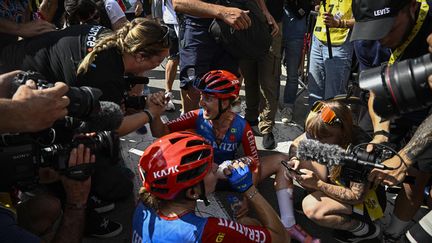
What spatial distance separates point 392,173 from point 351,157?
328mm

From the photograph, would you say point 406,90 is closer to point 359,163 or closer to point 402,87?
point 402,87

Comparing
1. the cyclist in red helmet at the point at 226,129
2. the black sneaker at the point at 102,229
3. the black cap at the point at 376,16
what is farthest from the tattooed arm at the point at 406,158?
the black sneaker at the point at 102,229

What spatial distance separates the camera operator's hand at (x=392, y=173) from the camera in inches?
106

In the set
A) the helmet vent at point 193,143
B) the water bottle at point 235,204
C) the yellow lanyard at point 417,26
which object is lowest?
the water bottle at point 235,204

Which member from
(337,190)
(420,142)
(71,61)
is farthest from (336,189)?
(71,61)

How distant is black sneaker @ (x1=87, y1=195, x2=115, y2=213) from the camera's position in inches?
147

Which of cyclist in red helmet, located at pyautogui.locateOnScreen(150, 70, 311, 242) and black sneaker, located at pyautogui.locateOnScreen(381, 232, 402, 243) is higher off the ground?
cyclist in red helmet, located at pyautogui.locateOnScreen(150, 70, 311, 242)

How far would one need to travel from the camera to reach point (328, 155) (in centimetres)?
269

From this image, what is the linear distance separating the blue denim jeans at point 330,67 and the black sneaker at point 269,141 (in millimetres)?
817

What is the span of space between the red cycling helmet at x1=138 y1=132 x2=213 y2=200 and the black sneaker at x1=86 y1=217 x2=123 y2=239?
1.31 m

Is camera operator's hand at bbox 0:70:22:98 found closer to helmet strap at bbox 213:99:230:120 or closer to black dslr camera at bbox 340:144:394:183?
helmet strap at bbox 213:99:230:120

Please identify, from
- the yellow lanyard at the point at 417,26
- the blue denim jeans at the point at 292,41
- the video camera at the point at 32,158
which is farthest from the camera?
the blue denim jeans at the point at 292,41

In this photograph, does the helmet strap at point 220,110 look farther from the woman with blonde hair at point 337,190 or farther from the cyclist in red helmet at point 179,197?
the cyclist in red helmet at point 179,197

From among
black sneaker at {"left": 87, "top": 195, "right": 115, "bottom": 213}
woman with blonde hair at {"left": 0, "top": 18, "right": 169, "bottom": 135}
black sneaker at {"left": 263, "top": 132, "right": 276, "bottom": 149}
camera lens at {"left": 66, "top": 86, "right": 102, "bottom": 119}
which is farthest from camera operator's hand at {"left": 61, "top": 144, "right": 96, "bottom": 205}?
black sneaker at {"left": 263, "top": 132, "right": 276, "bottom": 149}
